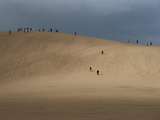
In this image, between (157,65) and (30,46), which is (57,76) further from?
(30,46)

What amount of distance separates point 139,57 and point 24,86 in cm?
1268

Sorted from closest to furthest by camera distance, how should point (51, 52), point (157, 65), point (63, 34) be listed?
1. point (157, 65)
2. point (51, 52)
3. point (63, 34)

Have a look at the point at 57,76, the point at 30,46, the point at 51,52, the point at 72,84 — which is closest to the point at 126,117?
the point at 72,84

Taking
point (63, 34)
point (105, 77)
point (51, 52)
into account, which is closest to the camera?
point (105, 77)

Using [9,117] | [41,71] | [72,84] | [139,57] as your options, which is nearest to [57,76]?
[41,71]

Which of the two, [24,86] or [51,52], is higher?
[51,52]

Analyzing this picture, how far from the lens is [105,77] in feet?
119

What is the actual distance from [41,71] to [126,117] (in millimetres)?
28017

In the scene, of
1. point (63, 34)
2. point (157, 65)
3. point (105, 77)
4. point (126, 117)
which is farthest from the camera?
point (63, 34)

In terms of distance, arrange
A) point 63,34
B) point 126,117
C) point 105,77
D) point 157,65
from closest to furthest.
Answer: point 126,117, point 105,77, point 157,65, point 63,34

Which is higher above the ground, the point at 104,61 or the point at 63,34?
the point at 63,34

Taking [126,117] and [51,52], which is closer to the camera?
[126,117]

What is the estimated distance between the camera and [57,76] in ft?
125

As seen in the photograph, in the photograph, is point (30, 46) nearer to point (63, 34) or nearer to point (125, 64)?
point (63, 34)
